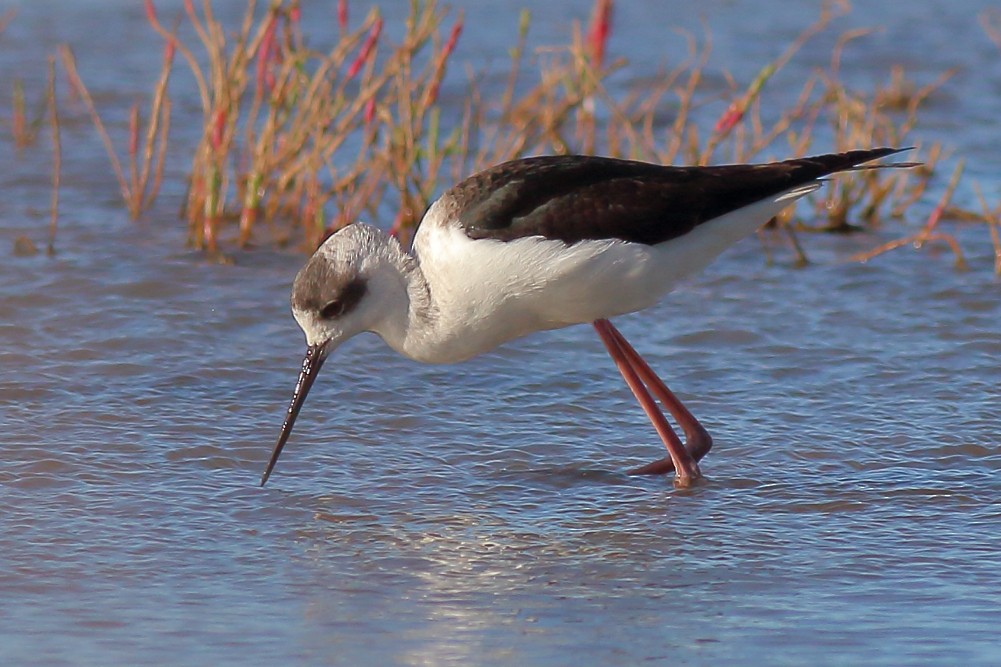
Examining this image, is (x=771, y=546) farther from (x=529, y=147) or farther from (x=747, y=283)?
(x=529, y=147)

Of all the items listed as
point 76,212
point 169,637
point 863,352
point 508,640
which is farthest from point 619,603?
point 76,212

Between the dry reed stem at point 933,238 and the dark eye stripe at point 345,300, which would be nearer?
the dark eye stripe at point 345,300

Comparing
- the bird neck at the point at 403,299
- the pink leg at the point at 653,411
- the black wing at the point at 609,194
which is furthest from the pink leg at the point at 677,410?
the bird neck at the point at 403,299

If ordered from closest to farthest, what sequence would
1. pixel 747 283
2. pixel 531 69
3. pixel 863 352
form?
pixel 863 352 → pixel 747 283 → pixel 531 69

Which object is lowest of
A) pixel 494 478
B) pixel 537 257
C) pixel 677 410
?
pixel 494 478

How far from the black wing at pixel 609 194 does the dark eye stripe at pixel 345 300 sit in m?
0.31

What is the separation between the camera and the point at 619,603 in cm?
356

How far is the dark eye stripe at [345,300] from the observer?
4.31 metres

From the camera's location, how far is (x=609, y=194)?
4504 mm

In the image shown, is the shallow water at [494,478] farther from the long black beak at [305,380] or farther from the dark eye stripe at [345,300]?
the dark eye stripe at [345,300]

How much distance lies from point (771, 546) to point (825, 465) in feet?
2.18

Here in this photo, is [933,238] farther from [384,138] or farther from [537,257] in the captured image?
[537,257]

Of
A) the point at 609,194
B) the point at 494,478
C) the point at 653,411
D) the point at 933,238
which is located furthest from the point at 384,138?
the point at 494,478

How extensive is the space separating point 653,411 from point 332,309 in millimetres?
938
